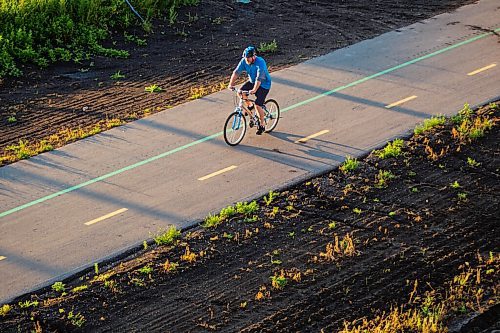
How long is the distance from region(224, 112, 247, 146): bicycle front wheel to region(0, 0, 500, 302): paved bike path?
0.20 metres

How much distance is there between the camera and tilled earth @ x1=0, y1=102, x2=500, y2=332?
13.1 meters

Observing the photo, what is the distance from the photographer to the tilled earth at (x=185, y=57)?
20.3 m

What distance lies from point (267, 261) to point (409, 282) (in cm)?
234

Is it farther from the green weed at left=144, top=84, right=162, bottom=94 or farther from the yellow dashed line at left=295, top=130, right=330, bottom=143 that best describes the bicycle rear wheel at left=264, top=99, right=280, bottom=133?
the green weed at left=144, top=84, right=162, bottom=94

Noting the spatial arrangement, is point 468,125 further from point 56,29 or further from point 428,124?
point 56,29

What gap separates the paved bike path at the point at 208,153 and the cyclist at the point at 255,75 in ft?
3.02

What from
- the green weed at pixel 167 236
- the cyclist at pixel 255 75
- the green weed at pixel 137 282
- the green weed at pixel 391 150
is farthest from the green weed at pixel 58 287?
the green weed at pixel 391 150

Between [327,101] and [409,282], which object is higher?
[327,101]

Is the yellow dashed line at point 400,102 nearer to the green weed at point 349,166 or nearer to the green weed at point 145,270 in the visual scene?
the green weed at point 349,166


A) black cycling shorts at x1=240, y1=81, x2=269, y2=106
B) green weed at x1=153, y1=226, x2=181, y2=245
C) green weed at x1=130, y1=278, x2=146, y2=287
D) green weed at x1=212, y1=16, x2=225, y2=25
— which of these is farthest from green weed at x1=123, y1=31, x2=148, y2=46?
green weed at x1=130, y1=278, x2=146, y2=287

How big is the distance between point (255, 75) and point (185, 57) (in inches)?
209

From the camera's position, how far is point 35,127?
64.3ft

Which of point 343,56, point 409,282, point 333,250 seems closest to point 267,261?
point 333,250

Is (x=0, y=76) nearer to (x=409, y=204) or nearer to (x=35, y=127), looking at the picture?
(x=35, y=127)
